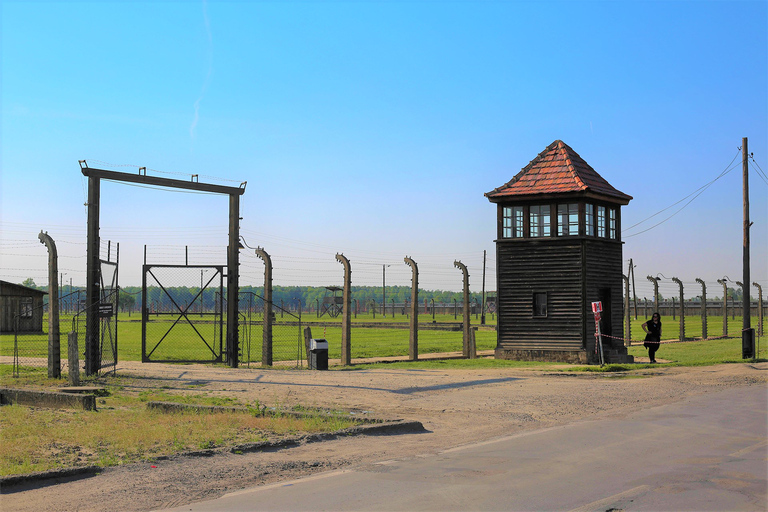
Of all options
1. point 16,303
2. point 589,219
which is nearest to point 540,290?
point 589,219

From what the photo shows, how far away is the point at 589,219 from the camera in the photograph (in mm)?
26516

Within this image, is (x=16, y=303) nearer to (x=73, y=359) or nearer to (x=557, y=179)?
(x=73, y=359)

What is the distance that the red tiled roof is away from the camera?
86.8 feet

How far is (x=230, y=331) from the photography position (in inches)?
850

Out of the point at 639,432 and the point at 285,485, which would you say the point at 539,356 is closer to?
the point at 639,432

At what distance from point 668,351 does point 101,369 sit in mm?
22454

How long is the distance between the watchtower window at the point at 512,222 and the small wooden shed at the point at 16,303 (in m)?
26.8

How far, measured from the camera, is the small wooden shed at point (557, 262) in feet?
85.9

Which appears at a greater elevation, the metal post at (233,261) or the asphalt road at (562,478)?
the metal post at (233,261)

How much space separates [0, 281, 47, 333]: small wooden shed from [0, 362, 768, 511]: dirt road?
77.9ft

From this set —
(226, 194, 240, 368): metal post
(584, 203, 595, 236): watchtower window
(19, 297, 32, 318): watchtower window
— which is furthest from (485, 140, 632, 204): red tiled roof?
(19, 297, 32, 318): watchtower window

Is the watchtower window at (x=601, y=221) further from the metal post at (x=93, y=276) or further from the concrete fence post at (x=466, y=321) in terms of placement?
the metal post at (x=93, y=276)

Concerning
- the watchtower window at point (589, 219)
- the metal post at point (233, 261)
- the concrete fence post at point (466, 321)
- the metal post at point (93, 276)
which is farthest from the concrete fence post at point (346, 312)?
the watchtower window at point (589, 219)

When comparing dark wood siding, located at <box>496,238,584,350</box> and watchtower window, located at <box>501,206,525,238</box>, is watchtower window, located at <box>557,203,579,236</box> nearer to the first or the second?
dark wood siding, located at <box>496,238,584,350</box>
